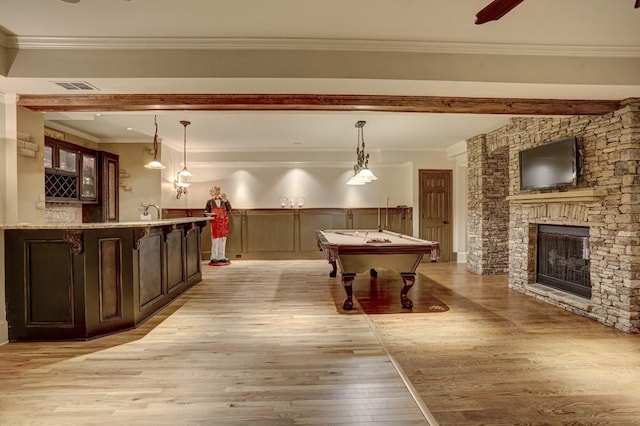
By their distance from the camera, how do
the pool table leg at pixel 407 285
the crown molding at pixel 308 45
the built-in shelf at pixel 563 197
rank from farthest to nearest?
the pool table leg at pixel 407 285, the built-in shelf at pixel 563 197, the crown molding at pixel 308 45

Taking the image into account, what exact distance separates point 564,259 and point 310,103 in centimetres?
402

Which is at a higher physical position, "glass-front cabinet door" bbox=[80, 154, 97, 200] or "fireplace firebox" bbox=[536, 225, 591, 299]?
"glass-front cabinet door" bbox=[80, 154, 97, 200]

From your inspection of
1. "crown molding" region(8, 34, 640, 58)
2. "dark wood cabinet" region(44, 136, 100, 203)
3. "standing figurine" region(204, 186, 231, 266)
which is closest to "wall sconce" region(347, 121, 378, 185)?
"crown molding" region(8, 34, 640, 58)

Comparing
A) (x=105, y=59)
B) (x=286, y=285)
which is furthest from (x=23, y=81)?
(x=286, y=285)

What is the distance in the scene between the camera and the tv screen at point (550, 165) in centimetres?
415

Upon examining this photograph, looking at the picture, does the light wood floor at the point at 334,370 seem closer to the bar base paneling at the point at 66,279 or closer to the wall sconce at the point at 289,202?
the bar base paneling at the point at 66,279

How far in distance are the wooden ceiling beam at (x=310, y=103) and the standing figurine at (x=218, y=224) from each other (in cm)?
388

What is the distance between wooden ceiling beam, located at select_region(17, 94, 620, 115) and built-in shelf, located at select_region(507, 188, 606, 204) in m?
0.89

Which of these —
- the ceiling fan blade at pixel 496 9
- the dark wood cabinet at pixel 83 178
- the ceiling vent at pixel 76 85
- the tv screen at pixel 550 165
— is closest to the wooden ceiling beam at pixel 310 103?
the ceiling vent at pixel 76 85

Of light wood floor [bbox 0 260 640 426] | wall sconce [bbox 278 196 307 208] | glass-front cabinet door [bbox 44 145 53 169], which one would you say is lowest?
light wood floor [bbox 0 260 640 426]

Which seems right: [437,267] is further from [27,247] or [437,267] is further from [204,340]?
[27,247]

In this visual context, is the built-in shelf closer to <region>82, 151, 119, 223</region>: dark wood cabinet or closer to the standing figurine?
the standing figurine

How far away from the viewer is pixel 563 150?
14.0ft

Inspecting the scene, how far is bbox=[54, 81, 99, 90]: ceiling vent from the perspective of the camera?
10.7ft
